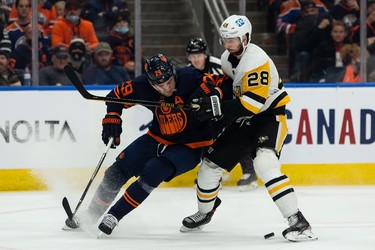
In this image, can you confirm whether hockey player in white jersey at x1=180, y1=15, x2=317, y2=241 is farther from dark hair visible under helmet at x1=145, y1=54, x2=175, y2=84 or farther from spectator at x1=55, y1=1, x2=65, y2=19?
spectator at x1=55, y1=1, x2=65, y2=19

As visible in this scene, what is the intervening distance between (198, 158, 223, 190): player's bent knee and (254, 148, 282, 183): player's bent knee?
0.26 metres

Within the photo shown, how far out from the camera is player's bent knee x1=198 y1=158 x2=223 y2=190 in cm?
539

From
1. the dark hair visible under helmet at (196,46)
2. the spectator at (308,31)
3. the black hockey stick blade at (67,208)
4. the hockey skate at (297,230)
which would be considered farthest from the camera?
the spectator at (308,31)

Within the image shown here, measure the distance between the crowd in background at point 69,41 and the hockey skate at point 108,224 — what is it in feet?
8.76

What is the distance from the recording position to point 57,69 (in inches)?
304

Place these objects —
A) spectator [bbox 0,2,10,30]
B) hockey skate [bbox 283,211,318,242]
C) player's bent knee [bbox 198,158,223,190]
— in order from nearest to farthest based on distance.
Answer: hockey skate [bbox 283,211,318,242] < player's bent knee [bbox 198,158,223,190] < spectator [bbox 0,2,10,30]

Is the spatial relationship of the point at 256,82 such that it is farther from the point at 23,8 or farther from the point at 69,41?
the point at 23,8

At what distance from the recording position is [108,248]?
16.4 ft

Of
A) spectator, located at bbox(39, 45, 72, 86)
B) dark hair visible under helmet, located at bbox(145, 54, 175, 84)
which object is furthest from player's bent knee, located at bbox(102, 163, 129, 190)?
spectator, located at bbox(39, 45, 72, 86)

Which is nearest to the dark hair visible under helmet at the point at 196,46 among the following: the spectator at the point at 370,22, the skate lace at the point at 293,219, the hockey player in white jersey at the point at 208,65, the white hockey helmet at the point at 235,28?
the hockey player in white jersey at the point at 208,65

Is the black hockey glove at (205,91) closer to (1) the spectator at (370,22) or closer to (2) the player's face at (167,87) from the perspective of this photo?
(2) the player's face at (167,87)

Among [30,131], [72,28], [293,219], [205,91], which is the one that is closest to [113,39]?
[72,28]

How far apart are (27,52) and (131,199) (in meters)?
2.81

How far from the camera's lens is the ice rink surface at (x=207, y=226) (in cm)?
514
